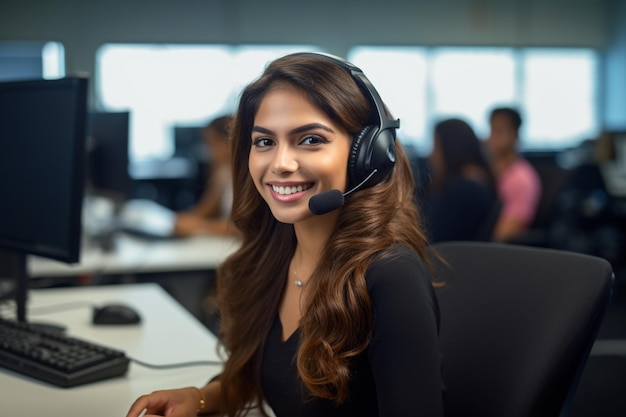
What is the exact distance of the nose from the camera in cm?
109

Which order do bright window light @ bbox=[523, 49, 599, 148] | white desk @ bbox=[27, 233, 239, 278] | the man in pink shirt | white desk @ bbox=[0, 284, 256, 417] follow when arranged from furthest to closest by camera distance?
bright window light @ bbox=[523, 49, 599, 148], the man in pink shirt, white desk @ bbox=[27, 233, 239, 278], white desk @ bbox=[0, 284, 256, 417]

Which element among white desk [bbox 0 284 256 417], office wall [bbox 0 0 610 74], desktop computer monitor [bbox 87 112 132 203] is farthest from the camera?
office wall [bbox 0 0 610 74]

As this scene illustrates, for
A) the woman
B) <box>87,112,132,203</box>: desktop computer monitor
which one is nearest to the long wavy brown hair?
the woman

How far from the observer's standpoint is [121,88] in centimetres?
820

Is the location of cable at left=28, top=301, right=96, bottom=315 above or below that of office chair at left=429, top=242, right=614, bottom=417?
below

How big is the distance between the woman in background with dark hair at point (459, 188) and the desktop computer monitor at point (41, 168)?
4.83ft

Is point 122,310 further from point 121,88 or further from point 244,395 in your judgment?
point 121,88

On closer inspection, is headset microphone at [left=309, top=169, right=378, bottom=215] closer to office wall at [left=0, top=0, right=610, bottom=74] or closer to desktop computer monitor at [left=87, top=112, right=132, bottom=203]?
desktop computer monitor at [left=87, top=112, right=132, bottom=203]

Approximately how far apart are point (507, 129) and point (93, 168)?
84.7 inches

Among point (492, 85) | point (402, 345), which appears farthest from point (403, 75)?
point (402, 345)

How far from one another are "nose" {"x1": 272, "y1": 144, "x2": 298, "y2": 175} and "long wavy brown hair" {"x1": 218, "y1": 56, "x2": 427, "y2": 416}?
8 cm

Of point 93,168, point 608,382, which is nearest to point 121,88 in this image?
point 93,168

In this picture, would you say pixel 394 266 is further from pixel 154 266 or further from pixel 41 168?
pixel 154 266

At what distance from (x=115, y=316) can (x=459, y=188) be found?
150 cm
